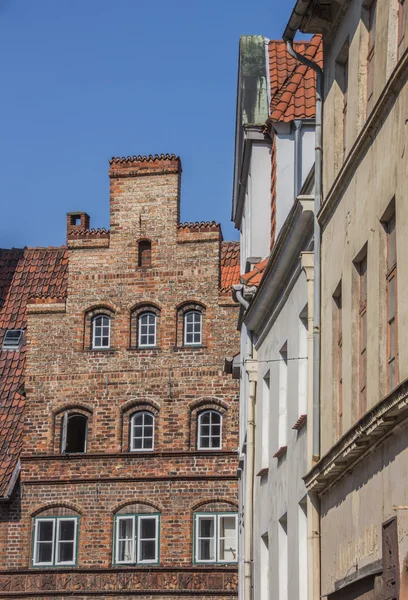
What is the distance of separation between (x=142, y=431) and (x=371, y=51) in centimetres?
2017

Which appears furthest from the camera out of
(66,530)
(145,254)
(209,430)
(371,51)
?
(145,254)

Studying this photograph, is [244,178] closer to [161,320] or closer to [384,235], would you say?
[161,320]

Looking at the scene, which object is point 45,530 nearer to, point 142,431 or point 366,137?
point 142,431

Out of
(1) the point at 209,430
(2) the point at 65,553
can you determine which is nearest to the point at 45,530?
(2) the point at 65,553

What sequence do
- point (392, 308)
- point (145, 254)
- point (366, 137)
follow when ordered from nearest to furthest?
point (392, 308)
point (366, 137)
point (145, 254)

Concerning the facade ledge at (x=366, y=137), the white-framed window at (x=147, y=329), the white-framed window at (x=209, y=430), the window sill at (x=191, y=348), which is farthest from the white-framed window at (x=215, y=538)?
the facade ledge at (x=366, y=137)

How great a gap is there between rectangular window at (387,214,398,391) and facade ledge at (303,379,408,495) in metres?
0.37

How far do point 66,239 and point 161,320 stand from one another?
3.49 meters

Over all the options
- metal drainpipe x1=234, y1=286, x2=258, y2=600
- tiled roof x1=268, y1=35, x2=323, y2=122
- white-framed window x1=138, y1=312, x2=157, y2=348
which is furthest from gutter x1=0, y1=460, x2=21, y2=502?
tiled roof x1=268, y1=35, x2=323, y2=122

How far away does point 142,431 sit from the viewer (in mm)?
32188

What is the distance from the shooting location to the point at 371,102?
42.1 ft

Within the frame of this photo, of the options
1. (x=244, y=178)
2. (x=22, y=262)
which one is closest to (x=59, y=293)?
(x=22, y=262)

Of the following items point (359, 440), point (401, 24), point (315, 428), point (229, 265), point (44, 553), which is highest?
point (229, 265)

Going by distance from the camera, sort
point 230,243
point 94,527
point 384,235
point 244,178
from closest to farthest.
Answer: point 384,235 < point 244,178 < point 94,527 < point 230,243
